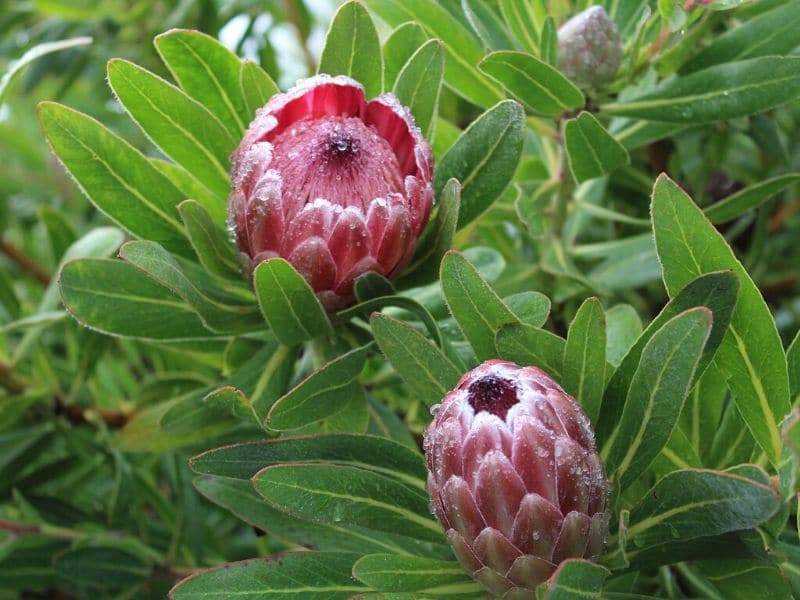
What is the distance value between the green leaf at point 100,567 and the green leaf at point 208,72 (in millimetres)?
753

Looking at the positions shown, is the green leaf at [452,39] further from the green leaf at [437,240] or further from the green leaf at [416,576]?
the green leaf at [416,576]

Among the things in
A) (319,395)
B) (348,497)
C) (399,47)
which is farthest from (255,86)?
(348,497)

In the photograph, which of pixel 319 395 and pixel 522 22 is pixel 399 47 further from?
pixel 319 395

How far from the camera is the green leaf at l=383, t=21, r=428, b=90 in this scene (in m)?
1.30

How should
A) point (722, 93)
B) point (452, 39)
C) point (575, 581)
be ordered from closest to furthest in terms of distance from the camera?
1. point (575, 581)
2. point (722, 93)
3. point (452, 39)

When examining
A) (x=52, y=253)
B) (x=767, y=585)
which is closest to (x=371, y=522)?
(x=767, y=585)

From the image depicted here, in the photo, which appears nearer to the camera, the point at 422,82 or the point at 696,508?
the point at 696,508

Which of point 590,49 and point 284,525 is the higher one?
point 590,49

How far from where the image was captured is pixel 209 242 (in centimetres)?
121

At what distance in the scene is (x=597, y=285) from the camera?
158cm

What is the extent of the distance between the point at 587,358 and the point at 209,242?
49cm

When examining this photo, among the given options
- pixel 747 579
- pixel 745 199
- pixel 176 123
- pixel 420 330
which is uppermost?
pixel 176 123

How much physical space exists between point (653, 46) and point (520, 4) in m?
0.19

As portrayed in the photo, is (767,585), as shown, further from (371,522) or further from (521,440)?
(371,522)
